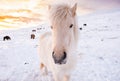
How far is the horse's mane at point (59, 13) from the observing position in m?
3.72

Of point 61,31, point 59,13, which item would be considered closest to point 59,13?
point 59,13

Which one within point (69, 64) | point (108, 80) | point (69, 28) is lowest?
point (108, 80)

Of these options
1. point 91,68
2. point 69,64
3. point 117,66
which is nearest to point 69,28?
point 69,64

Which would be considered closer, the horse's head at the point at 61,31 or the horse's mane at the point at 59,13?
the horse's head at the point at 61,31

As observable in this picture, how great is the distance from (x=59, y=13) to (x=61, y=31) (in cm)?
45

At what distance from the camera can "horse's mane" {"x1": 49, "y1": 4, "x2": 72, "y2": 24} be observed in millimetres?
3721

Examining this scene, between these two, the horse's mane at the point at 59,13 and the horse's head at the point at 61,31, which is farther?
the horse's mane at the point at 59,13

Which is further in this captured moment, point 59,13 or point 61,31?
point 59,13

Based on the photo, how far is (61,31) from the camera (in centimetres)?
358

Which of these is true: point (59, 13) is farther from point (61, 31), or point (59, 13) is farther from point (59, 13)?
point (61, 31)

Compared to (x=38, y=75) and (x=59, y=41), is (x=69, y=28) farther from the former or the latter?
(x=38, y=75)

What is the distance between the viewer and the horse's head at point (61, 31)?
134 inches

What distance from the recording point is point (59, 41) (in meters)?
3.49

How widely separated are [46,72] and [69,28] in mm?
3716
